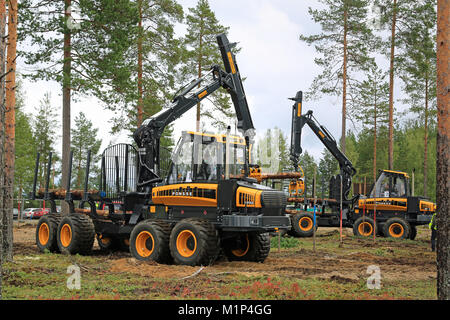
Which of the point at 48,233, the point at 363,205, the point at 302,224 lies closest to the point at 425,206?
the point at 363,205

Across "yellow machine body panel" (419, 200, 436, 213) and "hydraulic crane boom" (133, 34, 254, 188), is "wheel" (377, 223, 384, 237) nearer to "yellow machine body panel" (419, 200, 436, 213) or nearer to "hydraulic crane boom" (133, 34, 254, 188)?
"yellow machine body panel" (419, 200, 436, 213)

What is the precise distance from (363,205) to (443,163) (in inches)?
626

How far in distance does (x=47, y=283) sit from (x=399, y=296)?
6258 mm

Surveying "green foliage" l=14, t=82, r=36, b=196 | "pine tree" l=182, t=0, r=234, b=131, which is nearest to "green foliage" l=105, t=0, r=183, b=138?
"pine tree" l=182, t=0, r=234, b=131

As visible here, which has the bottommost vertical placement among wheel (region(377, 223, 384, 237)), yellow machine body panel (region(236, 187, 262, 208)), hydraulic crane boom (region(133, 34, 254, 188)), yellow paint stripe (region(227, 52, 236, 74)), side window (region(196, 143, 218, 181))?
wheel (region(377, 223, 384, 237))

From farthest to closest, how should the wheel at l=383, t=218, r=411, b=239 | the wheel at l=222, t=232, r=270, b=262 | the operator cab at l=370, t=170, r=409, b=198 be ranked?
the operator cab at l=370, t=170, r=409, b=198, the wheel at l=383, t=218, r=411, b=239, the wheel at l=222, t=232, r=270, b=262

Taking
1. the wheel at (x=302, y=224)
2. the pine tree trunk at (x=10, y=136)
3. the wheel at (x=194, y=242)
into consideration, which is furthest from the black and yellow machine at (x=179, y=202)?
the wheel at (x=302, y=224)

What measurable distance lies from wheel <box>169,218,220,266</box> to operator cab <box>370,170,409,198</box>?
13.5 m

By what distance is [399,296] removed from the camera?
8.20 meters

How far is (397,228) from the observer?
21656 mm

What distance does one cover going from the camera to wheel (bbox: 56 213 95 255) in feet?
44.1

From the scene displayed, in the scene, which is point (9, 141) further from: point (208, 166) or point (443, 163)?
point (443, 163)

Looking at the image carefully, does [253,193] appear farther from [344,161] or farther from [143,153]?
[344,161]

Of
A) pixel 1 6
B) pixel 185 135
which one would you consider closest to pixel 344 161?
pixel 185 135
